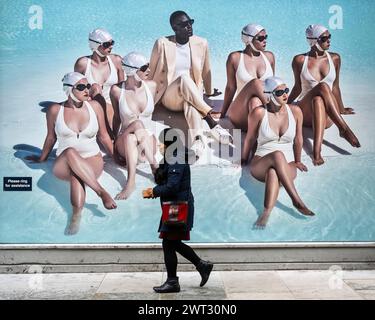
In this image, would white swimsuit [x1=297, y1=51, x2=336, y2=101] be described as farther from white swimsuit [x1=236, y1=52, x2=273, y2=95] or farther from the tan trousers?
the tan trousers

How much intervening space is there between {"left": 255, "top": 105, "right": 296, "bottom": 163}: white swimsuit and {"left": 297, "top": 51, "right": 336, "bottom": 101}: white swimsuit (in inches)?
13.2

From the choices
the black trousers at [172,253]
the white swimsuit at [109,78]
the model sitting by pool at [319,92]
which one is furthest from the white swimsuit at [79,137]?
the model sitting by pool at [319,92]

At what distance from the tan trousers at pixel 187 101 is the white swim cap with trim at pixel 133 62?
1.56 feet

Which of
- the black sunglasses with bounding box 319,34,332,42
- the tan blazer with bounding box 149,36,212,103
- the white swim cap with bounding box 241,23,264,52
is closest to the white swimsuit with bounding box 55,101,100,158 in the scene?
the tan blazer with bounding box 149,36,212,103

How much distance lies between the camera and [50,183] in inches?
414

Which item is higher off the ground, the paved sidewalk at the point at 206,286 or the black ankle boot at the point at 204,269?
the black ankle boot at the point at 204,269

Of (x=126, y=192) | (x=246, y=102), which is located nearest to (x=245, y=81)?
(x=246, y=102)

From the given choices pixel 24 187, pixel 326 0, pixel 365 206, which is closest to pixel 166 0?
pixel 326 0

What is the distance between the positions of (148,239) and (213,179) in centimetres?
113

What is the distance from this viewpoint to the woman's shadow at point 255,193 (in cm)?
1055

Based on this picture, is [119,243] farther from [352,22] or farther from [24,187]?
[352,22]

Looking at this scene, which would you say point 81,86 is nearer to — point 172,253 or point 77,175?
point 77,175

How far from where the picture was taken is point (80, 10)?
34.5 feet

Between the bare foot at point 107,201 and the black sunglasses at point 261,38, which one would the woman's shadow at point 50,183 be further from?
the black sunglasses at point 261,38
